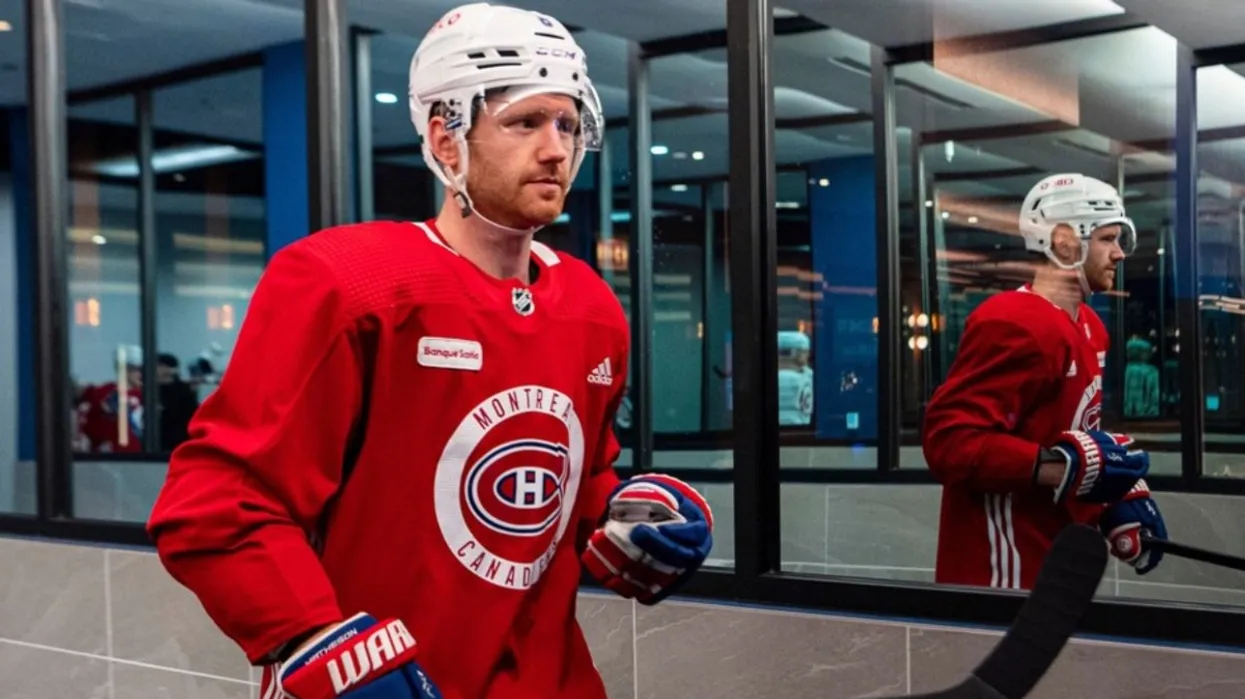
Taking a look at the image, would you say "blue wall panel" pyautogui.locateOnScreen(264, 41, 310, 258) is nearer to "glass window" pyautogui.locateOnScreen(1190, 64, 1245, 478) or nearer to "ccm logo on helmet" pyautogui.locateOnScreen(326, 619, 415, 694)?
"glass window" pyautogui.locateOnScreen(1190, 64, 1245, 478)

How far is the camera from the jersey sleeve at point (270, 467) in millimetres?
1378

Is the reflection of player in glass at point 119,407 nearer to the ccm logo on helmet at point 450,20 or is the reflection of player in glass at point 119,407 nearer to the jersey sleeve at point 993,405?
the jersey sleeve at point 993,405

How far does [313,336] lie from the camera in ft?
4.77

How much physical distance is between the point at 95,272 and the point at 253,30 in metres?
4.43

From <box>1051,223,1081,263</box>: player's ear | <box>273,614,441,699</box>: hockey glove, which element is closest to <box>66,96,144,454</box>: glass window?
<box>1051,223,1081,263</box>: player's ear

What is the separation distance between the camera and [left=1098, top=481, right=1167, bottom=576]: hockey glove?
269 centimetres

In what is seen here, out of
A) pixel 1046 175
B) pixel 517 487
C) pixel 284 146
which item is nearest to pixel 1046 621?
pixel 517 487

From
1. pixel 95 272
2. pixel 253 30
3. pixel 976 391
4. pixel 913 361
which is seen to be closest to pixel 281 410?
pixel 976 391

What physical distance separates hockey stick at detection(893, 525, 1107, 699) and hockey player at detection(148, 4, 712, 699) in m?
0.55

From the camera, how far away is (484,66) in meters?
1.61

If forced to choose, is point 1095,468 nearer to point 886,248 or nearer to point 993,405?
point 993,405

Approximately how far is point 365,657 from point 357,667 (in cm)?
1

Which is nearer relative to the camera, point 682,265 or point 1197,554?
point 1197,554

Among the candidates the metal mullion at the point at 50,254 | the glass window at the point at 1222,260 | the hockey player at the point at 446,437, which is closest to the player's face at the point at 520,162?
the hockey player at the point at 446,437
